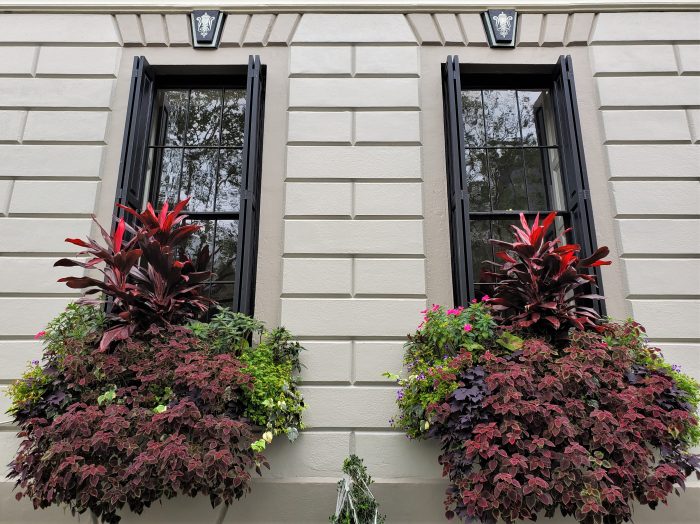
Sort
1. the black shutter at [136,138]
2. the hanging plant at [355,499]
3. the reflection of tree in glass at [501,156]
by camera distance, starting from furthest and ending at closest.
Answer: the reflection of tree in glass at [501,156], the black shutter at [136,138], the hanging plant at [355,499]

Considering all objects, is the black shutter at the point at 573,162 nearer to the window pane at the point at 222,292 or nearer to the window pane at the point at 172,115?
the window pane at the point at 222,292

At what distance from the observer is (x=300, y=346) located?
4.69 metres

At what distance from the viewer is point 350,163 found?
5387 mm

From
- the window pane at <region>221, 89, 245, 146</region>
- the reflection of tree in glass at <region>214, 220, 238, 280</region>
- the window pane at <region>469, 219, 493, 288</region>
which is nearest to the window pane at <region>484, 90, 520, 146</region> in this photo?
the window pane at <region>469, 219, 493, 288</region>

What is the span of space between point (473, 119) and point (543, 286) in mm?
2582

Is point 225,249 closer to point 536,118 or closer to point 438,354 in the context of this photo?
point 438,354

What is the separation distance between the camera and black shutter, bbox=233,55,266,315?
16.1 ft

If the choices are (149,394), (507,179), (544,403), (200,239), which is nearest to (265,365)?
(149,394)

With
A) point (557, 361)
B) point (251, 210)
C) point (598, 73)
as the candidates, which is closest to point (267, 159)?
point (251, 210)

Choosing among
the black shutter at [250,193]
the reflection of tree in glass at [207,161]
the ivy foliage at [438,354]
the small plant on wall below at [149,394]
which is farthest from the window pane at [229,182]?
the ivy foliage at [438,354]

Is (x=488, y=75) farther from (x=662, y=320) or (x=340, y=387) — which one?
(x=340, y=387)

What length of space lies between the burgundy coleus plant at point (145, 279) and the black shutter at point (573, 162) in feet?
12.7

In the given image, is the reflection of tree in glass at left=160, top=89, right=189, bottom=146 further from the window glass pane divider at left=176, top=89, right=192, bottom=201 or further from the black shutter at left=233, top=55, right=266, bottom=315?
the black shutter at left=233, top=55, right=266, bottom=315

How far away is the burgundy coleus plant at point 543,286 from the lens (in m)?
4.39
